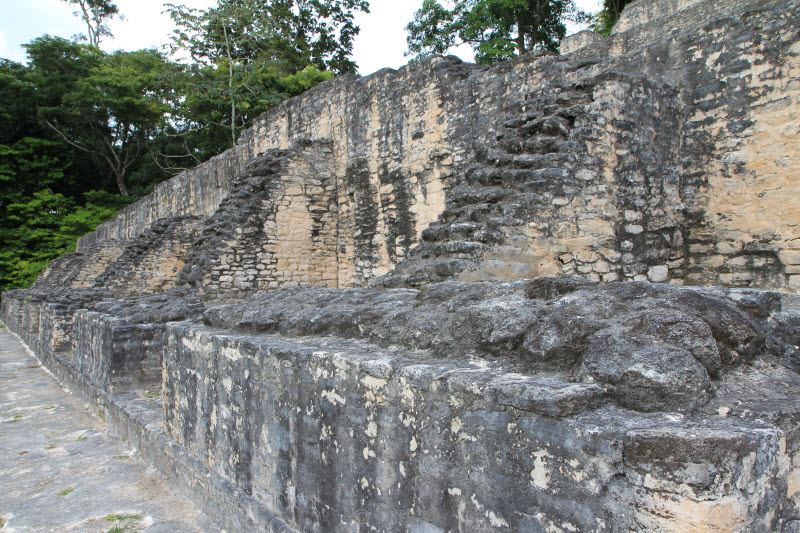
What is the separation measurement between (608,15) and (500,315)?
27705mm

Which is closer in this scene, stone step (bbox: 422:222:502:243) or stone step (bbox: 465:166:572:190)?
stone step (bbox: 422:222:502:243)

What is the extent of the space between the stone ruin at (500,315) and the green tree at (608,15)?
17733mm

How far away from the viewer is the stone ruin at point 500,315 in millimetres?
1459

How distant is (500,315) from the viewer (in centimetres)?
207

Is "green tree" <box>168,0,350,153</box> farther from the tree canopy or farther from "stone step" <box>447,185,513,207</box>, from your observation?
"stone step" <box>447,185,513,207</box>

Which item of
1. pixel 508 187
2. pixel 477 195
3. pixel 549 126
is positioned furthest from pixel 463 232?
pixel 549 126

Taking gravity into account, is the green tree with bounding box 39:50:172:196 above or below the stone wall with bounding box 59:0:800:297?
above

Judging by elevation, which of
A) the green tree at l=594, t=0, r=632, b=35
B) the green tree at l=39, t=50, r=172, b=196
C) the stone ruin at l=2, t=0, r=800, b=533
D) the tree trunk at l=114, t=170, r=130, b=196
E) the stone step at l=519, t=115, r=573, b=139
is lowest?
the stone ruin at l=2, t=0, r=800, b=533

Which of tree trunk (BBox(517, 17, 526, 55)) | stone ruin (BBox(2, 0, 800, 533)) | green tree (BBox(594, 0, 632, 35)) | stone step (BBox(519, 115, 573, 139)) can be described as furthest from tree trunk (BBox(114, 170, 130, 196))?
stone step (BBox(519, 115, 573, 139))

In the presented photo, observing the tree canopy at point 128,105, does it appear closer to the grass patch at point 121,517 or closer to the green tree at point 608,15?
the green tree at point 608,15

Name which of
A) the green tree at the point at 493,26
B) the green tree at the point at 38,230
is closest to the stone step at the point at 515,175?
the green tree at the point at 493,26

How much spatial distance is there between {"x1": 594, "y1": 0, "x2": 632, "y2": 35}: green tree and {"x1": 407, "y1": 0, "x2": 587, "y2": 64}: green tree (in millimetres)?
1666

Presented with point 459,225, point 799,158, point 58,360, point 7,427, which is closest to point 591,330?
point 459,225

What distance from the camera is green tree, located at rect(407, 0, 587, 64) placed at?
24391mm
